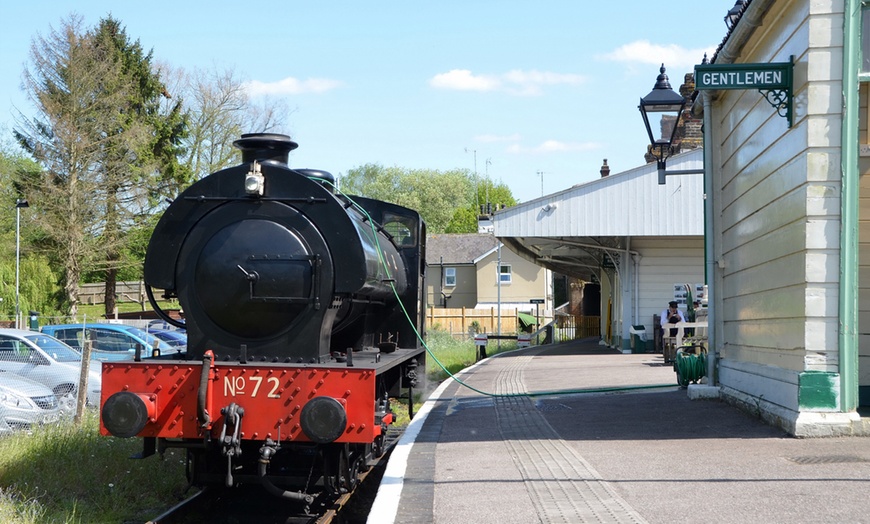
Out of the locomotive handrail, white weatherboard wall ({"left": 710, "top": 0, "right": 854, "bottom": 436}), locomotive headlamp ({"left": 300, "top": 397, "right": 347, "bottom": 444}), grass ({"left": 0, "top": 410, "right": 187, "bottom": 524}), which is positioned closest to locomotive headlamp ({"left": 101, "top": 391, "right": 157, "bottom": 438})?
grass ({"left": 0, "top": 410, "right": 187, "bottom": 524})

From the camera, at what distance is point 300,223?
277 inches

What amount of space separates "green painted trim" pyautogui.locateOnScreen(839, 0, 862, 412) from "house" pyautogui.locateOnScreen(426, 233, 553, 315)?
4381 cm

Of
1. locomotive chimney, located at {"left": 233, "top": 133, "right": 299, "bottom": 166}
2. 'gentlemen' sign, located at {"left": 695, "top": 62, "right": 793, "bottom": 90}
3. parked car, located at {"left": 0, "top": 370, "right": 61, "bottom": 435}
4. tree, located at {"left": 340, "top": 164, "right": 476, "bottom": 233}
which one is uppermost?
tree, located at {"left": 340, "top": 164, "right": 476, "bottom": 233}

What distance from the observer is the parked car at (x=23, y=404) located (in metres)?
10.1

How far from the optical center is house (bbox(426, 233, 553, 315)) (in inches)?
2101

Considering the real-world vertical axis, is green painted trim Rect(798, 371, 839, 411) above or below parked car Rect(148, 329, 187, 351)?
above

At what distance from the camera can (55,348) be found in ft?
46.9

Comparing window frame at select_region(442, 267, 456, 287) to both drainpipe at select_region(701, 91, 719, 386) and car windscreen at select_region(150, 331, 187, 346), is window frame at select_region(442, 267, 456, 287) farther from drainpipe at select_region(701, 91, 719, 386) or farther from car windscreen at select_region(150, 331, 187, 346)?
drainpipe at select_region(701, 91, 719, 386)

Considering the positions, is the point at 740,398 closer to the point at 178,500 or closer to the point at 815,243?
the point at 815,243

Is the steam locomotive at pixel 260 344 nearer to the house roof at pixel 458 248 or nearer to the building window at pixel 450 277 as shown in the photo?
the house roof at pixel 458 248

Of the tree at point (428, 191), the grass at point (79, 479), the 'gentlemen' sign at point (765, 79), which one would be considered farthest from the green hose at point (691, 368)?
the tree at point (428, 191)

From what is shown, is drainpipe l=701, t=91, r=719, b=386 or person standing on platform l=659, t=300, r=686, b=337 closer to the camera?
drainpipe l=701, t=91, r=719, b=386

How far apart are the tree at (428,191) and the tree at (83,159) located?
48716 mm

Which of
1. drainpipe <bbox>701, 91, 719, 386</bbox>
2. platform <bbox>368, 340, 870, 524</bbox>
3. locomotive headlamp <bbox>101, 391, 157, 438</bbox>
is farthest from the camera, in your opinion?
drainpipe <bbox>701, 91, 719, 386</bbox>
